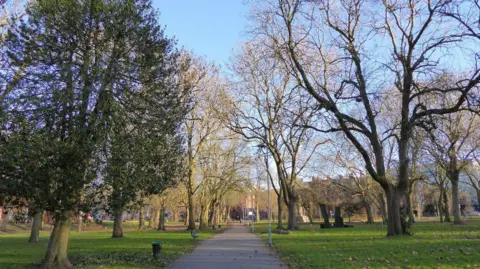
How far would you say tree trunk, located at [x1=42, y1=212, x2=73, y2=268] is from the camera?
12.3 meters

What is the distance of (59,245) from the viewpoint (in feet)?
41.5

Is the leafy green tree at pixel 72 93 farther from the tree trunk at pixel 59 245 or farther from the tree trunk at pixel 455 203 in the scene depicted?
the tree trunk at pixel 455 203

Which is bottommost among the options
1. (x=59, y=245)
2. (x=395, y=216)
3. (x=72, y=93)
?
(x=59, y=245)

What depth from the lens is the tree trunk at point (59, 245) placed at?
12320mm

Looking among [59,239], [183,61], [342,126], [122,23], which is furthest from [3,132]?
[342,126]

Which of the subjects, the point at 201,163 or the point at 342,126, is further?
the point at 201,163

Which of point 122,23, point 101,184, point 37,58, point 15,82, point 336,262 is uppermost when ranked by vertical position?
point 122,23

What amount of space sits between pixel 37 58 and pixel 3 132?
258cm

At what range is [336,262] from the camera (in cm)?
1234

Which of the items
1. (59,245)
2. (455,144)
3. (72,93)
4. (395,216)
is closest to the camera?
(72,93)

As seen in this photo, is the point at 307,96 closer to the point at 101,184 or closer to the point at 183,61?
the point at 183,61

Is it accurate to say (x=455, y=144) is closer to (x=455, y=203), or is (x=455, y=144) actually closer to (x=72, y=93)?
(x=455, y=203)

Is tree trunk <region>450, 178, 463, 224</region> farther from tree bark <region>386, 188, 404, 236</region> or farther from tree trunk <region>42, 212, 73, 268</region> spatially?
tree trunk <region>42, 212, 73, 268</region>

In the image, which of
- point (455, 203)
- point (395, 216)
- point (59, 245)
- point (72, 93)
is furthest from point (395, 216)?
point (455, 203)
